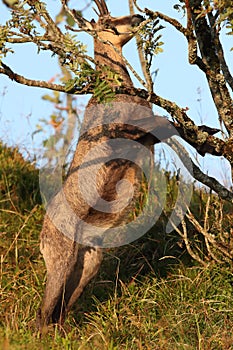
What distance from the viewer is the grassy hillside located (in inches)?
162

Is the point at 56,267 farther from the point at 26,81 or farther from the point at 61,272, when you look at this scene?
the point at 26,81

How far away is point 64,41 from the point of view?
3689 millimetres

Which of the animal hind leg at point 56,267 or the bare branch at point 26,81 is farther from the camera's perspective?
the animal hind leg at point 56,267

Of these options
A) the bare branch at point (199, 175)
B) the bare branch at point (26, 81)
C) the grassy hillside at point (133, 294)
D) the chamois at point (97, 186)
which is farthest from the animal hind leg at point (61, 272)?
the bare branch at point (26, 81)

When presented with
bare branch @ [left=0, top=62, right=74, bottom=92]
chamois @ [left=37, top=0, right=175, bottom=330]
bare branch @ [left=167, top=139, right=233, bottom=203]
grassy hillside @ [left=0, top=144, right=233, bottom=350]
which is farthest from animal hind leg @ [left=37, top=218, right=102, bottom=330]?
bare branch @ [left=0, top=62, right=74, bottom=92]

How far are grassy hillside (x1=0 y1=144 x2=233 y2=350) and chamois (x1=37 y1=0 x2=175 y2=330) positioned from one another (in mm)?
275

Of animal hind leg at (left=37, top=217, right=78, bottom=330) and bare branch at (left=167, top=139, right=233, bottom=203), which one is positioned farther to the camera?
animal hind leg at (left=37, top=217, right=78, bottom=330)

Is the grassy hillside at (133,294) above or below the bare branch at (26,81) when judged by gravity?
below

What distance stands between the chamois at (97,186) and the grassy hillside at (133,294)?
0.90 ft

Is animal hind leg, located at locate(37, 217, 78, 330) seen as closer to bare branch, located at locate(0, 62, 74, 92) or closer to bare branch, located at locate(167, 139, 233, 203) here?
bare branch, located at locate(167, 139, 233, 203)

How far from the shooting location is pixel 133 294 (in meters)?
5.15

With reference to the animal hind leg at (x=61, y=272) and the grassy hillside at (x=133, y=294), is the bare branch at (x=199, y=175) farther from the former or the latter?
the animal hind leg at (x=61, y=272)

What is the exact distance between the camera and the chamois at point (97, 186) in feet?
15.7

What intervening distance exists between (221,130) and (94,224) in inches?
46.9
